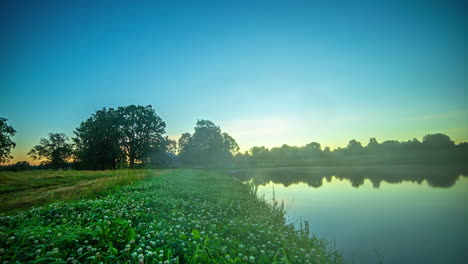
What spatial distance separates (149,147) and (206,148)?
68.9ft

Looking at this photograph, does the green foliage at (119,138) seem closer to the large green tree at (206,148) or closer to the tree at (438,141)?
the large green tree at (206,148)

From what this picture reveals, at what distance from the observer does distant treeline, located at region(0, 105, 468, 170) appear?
4428cm

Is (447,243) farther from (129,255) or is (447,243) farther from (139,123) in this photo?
(139,123)

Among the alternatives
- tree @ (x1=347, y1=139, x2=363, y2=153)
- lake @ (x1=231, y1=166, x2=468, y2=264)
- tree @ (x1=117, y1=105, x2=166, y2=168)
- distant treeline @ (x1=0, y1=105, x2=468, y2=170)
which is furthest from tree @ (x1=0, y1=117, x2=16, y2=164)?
tree @ (x1=347, y1=139, x2=363, y2=153)

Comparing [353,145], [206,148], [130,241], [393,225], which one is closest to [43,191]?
[130,241]

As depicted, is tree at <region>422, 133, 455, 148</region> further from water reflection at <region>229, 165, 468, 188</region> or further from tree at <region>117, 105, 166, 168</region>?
tree at <region>117, 105, 166, 168</region>

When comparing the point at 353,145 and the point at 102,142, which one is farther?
the point at 353,145

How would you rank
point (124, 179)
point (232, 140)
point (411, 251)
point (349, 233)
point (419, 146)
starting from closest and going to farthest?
1. point (411, 251)
2. point (349, 233)
3. point (124, 179)
4. point (419, 146)
5. point (232, 140)

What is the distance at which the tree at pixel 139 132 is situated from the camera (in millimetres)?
45562

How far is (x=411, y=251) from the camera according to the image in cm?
531

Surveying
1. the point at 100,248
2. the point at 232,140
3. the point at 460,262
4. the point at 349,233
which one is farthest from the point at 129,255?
the point at 232,140

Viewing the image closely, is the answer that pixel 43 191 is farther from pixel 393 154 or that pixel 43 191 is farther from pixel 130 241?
pixel 393 154

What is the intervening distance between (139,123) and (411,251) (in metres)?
53.7

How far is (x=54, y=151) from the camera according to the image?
6381 cm
